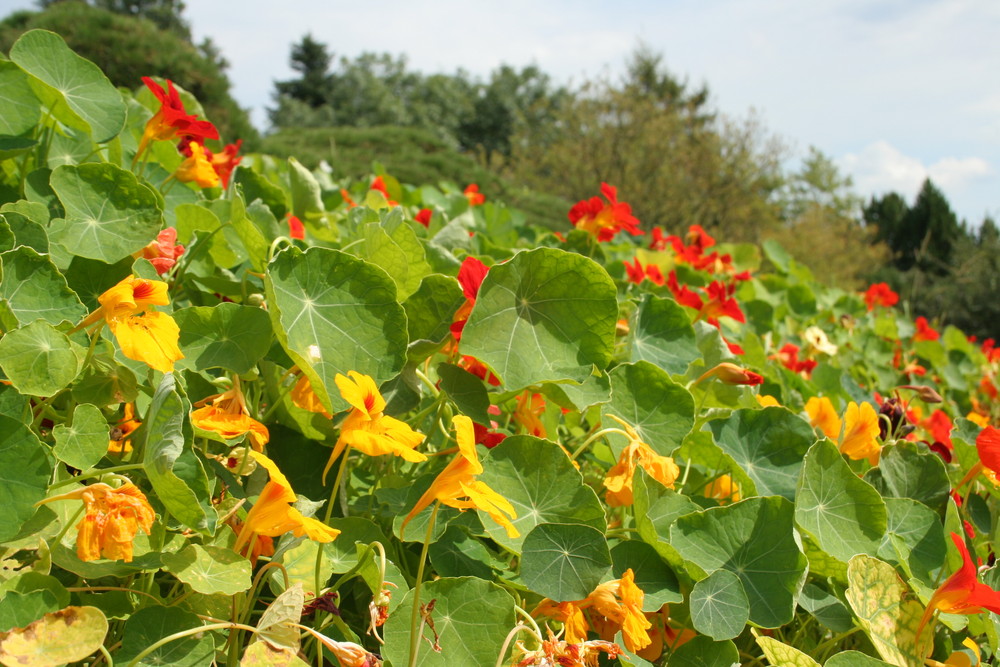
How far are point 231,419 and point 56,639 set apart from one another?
0.94 ft

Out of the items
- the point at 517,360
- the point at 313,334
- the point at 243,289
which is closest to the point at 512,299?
the point at 517,360

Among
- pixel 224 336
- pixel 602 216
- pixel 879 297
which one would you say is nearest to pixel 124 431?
pixel 224 336

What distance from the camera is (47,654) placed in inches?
24.9

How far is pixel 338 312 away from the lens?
3.13ft

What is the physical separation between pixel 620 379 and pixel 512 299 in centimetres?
32

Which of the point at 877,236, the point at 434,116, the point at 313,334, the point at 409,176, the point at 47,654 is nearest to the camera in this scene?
the point at 47,654

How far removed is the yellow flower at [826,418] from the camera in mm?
1493

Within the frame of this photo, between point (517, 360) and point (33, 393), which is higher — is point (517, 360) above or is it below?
above

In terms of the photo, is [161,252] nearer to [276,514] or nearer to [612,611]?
[276,514]

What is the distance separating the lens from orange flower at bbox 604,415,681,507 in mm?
1019

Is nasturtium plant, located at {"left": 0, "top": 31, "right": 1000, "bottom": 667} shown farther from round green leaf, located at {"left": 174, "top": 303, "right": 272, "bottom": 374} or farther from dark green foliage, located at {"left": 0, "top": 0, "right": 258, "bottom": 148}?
dark green foliage, located at {"left": 0, "top": 0, "right": 258, "bottom": 148}

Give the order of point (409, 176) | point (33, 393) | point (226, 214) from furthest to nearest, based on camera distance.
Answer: point (409, 176)
point (226, 214)
point (33, 393)

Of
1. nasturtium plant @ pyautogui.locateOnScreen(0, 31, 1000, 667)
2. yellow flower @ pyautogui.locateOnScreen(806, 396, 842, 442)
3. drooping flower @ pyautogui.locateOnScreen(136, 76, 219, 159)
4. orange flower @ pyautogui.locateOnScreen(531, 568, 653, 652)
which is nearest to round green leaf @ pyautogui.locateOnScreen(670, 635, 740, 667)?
nasturtium plant @ pyautogui.locateOnScreen(0, 31, 1000, 667)

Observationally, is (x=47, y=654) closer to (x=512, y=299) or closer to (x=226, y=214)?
(x=512, y=299)
